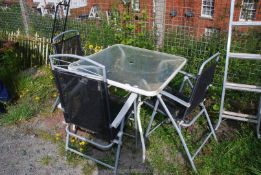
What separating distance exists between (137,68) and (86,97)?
2.58 feet

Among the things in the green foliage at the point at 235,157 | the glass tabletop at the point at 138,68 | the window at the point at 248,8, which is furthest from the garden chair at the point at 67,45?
Answer: the window at the point at 248,8

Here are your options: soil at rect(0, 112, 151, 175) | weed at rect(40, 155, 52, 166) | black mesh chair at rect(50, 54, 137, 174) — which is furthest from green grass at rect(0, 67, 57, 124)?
black mesh chair at rect(50, 54, 137, 174)

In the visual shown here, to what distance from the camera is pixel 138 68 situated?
2.96 meters

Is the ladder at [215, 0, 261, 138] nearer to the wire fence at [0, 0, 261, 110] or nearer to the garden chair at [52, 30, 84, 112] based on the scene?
the wire fence at [0, 0, 261, 110]

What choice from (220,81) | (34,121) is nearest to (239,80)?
(220,81)

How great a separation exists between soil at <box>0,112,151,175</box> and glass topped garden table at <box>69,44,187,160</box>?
0.30 m

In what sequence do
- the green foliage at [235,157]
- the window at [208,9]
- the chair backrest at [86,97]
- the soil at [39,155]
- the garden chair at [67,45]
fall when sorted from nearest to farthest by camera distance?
the chair backrest at [86,97] < the green foliage at [235,157] < the soil at [39,155] < the garden chair at [67,45] < the window at [208,9]

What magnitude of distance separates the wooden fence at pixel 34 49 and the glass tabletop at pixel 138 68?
2.40 meters

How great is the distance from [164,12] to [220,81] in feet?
4.60

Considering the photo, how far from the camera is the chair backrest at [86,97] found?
2299mm

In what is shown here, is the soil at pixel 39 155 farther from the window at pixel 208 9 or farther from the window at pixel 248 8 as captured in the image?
the window at pixel 208 9

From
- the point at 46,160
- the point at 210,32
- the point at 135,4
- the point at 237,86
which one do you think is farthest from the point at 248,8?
the point at 46,160

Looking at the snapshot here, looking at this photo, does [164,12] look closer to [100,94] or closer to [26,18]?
[100,94]

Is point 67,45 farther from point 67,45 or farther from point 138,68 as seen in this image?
point 138,68
